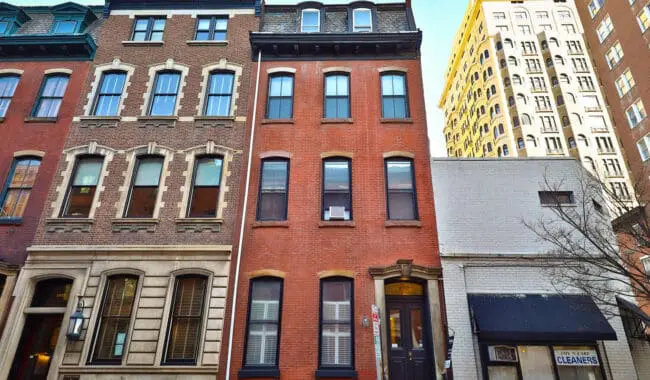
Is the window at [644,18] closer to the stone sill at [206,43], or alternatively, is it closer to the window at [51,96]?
the stone sill at [206,43]

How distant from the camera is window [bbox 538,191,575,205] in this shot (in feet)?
37.8

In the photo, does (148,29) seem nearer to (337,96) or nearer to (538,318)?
(337,96)

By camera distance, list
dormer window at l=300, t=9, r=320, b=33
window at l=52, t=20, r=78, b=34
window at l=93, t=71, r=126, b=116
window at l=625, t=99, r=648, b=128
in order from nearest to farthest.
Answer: window at l=93, t=71, r=126, b=116 < dormer window at l=300, t=9, r=320, b=33 < window at l=52, t=20, r=78, b=34 < window at l=625, t=99, r=648, b=128

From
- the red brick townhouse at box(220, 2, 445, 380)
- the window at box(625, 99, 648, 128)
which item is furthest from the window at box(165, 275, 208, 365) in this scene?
the window at box(625, 99, 648, 128)

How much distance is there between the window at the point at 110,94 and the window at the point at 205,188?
13.0ft

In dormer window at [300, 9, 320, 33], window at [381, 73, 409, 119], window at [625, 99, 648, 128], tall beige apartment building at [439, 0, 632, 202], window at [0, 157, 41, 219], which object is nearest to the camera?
window at [0, 157, 41, 219]

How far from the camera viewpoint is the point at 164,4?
49.9 feet

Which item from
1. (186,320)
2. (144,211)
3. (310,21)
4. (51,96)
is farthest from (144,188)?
(310,21)

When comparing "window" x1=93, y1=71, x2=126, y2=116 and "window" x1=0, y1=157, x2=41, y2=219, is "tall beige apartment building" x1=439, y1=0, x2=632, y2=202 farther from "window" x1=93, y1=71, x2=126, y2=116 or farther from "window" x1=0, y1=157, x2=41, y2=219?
"window" x1=0, y1=157, x2=41, y2=219

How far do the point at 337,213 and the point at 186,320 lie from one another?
522 centimetres

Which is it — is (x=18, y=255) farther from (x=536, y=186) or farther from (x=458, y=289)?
(x=536, y=186)

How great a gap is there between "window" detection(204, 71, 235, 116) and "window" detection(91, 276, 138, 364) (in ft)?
20.1

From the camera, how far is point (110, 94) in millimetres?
13625

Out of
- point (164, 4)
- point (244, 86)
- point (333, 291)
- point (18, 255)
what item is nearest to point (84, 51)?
point (164, 4)
